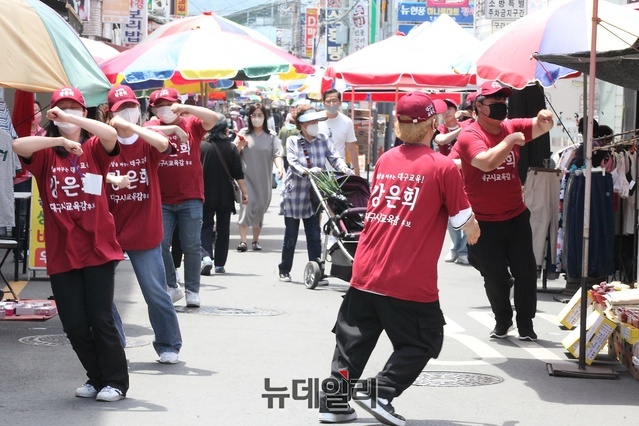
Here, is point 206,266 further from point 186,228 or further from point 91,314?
point 91,314

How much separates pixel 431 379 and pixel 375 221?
6.09 feet

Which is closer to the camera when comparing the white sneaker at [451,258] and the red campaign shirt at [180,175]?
the red campaign shirt at [180,175]

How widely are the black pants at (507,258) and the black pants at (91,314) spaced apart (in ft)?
11.3

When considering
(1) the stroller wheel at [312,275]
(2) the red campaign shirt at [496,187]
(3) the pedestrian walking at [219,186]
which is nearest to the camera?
(2) the red campaign shirt at [496,187]

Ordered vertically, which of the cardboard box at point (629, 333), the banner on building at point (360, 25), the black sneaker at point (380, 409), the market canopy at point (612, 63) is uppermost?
the banner on building at point (360, 25)

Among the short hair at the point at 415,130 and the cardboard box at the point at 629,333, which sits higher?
the short hair at the point at 415,130

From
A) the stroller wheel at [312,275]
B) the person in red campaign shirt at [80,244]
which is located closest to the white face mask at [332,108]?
the stroller wheel at [312,275]

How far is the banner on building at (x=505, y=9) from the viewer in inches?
Answer: 1027

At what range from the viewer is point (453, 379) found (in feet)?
27.5

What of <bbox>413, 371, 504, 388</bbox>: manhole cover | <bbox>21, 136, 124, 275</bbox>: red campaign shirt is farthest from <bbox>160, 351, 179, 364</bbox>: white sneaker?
<bbox>413, 371, 504, 388</bbox>: manhole cover

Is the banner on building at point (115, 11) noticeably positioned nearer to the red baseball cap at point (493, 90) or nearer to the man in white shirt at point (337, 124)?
the man in white shirt at point (337, 124)

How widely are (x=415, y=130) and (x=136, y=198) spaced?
2400 millimetres

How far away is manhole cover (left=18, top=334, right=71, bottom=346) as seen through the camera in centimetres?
947

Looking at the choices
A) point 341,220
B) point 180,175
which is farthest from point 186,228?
point 341,220
